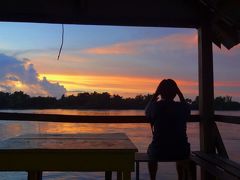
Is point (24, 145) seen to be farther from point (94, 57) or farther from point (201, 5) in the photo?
point (94, 57)

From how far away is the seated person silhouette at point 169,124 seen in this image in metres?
4.88

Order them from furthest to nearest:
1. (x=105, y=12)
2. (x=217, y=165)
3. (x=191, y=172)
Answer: (x=105, y=12) < (x=191, y=172) < (x=217, y=165)

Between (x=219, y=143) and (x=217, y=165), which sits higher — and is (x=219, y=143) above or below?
above

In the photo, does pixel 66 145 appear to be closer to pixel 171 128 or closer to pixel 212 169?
pixel 171 128

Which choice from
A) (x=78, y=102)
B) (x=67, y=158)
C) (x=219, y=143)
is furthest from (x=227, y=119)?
(x=78, y=102)

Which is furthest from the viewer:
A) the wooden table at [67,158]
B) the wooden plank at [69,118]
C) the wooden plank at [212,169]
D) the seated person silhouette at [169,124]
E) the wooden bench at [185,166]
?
the wooden plank at [69,118]

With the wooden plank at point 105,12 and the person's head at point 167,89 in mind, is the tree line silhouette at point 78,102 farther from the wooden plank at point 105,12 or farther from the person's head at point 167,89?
the person's head at point 167,89

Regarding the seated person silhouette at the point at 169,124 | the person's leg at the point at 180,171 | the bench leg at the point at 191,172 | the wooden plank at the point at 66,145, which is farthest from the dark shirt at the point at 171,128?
the wooden plank at the point at 66,145

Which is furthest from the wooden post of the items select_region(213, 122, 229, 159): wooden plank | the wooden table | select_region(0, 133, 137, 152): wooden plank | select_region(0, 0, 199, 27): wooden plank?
the wooden table

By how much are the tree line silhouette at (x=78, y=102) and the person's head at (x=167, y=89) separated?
2.70m

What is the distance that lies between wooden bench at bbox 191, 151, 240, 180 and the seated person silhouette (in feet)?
0.91

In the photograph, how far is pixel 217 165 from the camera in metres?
4.84

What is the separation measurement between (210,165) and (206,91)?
47.7 inches

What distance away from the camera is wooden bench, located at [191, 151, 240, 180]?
430 cm
